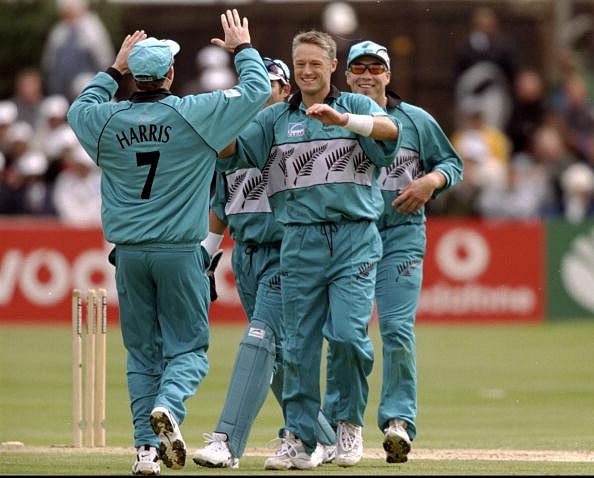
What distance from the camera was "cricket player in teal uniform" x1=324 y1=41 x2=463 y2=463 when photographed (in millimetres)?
11047

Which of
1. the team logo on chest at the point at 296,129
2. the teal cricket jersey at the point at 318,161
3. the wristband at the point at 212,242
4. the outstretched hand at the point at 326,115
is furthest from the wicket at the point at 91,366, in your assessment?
the outstretched hand at the point at 326,115

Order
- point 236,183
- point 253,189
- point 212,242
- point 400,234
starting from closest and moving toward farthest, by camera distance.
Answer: point 253,189
point 236,183
point 400,234
point 212,242

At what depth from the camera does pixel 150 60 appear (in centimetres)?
1020

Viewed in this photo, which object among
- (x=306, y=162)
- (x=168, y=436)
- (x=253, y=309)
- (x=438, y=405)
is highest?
(x=306, y=162)

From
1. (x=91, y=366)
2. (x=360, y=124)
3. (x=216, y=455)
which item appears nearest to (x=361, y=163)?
(x=360, y=124)

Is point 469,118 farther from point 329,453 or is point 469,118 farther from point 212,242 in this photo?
point 329,453

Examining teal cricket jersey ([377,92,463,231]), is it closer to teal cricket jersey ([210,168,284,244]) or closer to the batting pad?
teal cricket jersey ([210,168,284,244])

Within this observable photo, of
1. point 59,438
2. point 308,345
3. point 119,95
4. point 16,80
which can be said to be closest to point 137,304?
point 308,345

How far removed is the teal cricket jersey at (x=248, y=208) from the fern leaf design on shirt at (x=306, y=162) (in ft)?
1.66

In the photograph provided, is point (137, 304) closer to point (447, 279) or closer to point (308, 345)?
point (308, 345)

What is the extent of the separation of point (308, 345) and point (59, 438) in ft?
10.1

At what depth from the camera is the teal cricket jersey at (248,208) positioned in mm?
11227

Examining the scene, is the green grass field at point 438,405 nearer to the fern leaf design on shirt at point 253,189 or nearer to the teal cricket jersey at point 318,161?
the teal cricket jersey at point 318,161

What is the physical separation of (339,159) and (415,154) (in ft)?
3.99
